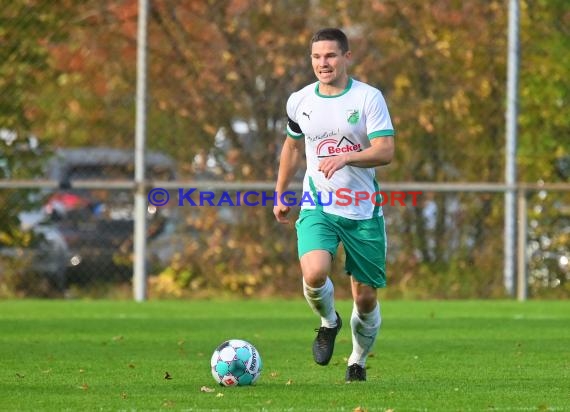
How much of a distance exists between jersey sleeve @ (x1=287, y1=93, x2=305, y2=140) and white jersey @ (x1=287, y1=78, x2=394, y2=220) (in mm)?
71

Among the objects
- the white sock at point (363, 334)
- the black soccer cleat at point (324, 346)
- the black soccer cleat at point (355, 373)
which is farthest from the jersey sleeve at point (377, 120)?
the black soccer cleat at point (355, 373)

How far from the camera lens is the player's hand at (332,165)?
24.3 ft

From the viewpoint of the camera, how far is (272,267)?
15188mm

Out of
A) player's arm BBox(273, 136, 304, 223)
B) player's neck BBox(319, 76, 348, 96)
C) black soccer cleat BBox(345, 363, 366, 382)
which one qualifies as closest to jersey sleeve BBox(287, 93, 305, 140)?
player's arm BBox(273, 136, 304, 223)

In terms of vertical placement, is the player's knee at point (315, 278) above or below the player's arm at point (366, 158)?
below

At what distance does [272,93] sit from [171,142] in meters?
1.20

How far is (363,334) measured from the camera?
781cm

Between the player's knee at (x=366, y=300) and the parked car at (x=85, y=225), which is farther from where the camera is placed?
the parked car at (x=85, y=225)

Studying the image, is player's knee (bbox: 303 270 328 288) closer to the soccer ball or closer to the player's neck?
the soccer ball

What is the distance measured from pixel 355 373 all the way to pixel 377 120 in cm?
139

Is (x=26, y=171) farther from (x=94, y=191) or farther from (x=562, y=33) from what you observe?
(x=562, y=33)

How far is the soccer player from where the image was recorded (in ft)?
25.4

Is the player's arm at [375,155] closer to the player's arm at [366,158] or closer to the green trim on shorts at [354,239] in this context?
the player's arm at [366,158]

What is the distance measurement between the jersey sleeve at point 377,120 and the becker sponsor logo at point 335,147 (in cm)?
17
